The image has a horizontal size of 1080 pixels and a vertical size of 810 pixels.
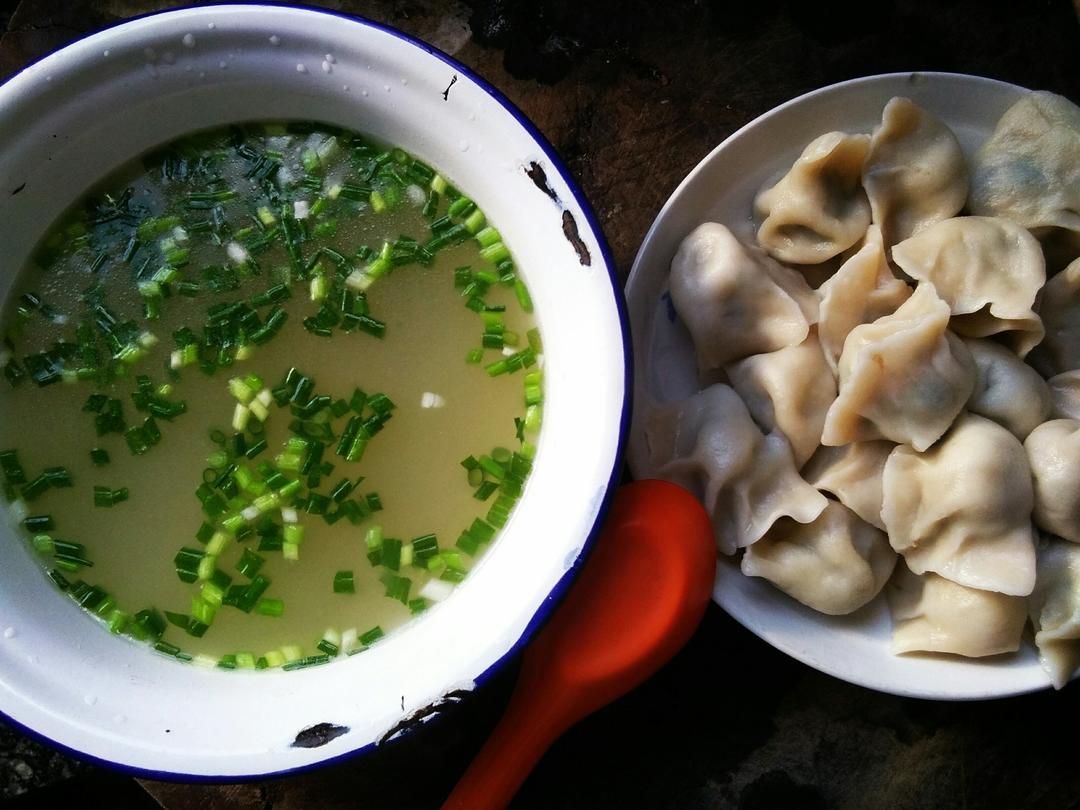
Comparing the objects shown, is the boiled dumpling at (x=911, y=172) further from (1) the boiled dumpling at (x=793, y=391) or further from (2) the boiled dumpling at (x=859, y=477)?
(2) the boiled dumpling at (x=859, y=477)

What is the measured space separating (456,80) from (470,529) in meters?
0.74

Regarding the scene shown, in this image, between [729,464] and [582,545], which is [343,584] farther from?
[729,464]

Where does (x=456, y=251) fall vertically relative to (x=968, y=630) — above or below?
above

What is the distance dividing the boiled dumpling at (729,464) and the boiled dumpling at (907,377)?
0.37 feet

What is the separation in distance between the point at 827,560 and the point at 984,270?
631mm

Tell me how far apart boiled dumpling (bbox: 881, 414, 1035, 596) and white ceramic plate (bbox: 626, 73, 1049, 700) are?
0.50 feet

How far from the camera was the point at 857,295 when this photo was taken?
1.78 meters

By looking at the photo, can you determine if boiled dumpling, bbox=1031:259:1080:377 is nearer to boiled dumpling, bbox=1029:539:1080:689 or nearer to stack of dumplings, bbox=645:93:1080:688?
stack of dumplings, bbox=645:93:1080:688

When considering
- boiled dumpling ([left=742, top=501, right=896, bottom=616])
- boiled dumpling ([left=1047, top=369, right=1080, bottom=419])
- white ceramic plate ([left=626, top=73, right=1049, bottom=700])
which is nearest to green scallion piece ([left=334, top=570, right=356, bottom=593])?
white ceramic plate ([left=626, top=73, right=1049, bottom=700])

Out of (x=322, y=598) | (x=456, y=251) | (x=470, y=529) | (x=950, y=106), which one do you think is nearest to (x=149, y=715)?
(x=322, y=598)

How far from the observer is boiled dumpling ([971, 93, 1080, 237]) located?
1.76m

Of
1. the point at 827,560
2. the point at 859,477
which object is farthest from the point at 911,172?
the point at 827,560

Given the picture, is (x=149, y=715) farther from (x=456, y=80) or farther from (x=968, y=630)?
(x=968, y=630)

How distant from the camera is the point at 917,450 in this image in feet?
5.80
